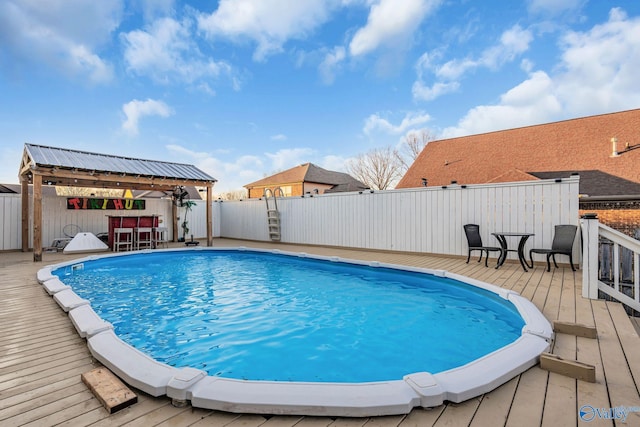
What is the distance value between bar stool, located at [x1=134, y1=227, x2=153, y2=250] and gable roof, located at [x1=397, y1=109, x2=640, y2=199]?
11.6 m

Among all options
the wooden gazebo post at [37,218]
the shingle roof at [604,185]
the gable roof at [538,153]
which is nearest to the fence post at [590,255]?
the gable roof at [538,153]

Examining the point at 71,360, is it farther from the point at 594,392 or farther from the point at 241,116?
the point at 241,116

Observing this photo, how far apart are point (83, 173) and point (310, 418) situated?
8835 millimetres

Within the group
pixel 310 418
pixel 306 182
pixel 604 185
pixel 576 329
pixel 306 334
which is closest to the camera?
pixel 310 418

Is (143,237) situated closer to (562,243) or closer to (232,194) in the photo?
(562,243)

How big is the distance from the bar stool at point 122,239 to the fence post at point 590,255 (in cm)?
1054

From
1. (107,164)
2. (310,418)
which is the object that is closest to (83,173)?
(107,164)

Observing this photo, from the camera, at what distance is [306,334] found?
10.9ft

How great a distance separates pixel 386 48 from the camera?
1148 centimetres

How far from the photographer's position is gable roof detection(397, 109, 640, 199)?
438 inches

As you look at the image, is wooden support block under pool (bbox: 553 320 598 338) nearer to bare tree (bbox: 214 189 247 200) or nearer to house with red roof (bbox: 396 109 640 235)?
house with red roof (bbox: 396 109 640 235)

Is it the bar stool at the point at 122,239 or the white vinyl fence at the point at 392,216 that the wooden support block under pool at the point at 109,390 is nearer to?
the white vinyl fence at the point at 392,216

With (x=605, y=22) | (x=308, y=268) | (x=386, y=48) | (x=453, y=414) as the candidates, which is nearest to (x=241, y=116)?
(x=386, y=48)

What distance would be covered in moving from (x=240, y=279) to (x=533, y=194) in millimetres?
6258
